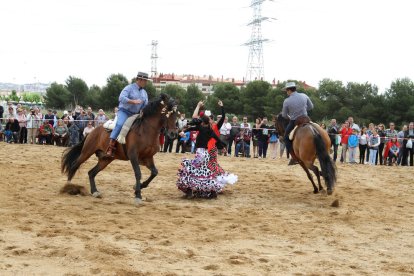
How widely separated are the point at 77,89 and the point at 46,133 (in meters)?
47.3

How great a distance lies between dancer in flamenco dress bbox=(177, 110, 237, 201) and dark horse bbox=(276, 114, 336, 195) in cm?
161

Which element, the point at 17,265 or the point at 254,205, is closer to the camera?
the point at 17,265

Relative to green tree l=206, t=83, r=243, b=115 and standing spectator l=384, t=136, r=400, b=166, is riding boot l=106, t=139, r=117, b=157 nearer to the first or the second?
standing spectator l=384, t=136, r=400, b=166

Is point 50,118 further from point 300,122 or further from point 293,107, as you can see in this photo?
point 300,122

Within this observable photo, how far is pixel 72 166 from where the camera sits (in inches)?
422

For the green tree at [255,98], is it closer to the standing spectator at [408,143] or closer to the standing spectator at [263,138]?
the standing spectator at [263,138]

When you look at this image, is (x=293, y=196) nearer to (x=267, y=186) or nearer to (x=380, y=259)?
(x=267, y=186)

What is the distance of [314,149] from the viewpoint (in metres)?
10.4

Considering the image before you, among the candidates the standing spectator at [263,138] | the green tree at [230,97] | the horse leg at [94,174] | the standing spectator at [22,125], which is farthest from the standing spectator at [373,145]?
the green tree at [230,97]

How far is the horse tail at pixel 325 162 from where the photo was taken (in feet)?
33.2

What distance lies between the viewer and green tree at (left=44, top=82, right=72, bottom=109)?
67750 mm

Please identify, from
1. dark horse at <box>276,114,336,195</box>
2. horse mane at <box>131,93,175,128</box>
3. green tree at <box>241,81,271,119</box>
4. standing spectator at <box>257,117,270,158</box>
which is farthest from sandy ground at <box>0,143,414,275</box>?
green tree at <box>241,81,271,119</box>

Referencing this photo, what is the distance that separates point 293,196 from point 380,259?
4.88 meters

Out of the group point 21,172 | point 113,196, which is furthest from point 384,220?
point 21,172
